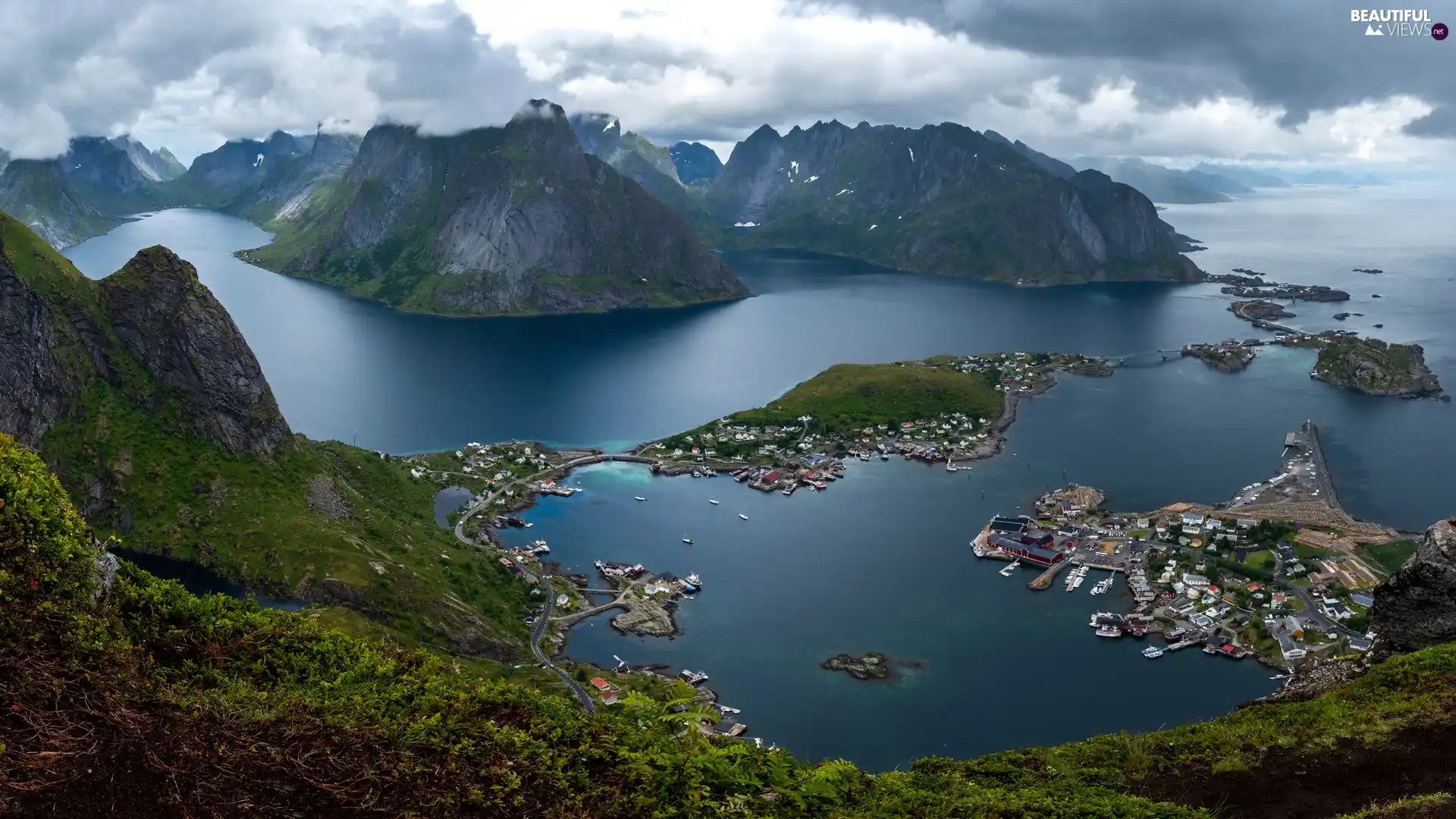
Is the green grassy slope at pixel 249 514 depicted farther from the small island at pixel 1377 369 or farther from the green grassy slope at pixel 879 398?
the small island at pixel 1377 369

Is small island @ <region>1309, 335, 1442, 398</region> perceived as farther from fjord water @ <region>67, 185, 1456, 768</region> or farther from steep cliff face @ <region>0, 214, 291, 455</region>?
steep cliff face @ <region>0, 214, 291, 455</region>

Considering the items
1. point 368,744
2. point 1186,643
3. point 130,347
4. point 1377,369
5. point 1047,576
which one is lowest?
point 1186,643

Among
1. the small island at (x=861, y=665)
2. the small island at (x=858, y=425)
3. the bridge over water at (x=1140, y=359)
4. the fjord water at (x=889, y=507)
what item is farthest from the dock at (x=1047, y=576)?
the bridge over water at (x=1140, y=359)

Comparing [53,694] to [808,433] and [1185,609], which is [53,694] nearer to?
→ [1185,609]

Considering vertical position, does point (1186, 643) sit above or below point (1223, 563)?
below

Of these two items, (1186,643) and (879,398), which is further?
(879,398)

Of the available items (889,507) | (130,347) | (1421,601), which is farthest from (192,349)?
(1421,601)

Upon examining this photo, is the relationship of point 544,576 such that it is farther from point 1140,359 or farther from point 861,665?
point 1140,359

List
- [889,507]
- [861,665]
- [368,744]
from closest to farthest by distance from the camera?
[368,744], [861,665], [889,507]
